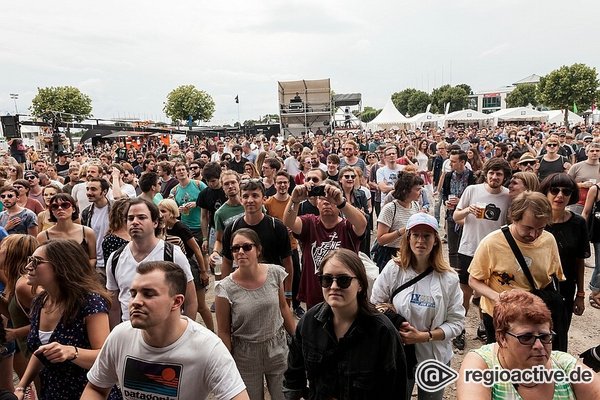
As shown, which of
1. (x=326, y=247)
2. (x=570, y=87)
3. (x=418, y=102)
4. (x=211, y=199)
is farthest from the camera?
(x=418, y=102)

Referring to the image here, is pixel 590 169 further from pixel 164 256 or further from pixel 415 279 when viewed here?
pixel 164 256

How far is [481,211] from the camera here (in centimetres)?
384

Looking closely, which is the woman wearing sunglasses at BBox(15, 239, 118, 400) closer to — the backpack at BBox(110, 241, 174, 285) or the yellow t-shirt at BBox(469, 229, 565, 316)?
the backpack at BBox(110, 241, 174, 285)

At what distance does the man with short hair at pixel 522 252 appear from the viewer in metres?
2.57

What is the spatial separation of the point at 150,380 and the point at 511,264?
230 cm

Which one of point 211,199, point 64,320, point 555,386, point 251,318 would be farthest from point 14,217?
point 555,386

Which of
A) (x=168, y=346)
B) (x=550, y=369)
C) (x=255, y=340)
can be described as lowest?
(x=255, y=340)

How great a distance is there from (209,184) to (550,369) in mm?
4431

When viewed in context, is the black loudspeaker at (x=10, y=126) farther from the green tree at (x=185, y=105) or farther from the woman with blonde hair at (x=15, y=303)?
the green tree at (x=185, y=105)

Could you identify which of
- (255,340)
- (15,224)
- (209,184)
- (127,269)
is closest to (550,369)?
(255,340)

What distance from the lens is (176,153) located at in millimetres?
10953

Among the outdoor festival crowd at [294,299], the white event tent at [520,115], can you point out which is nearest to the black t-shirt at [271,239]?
the outdoor festival crowd at [294,299]

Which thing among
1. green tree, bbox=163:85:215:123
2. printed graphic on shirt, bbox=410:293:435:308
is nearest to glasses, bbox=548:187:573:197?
printed graphic on shirt, bbox=410:293:435:308

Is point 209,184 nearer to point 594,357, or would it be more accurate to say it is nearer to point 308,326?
point 308,326
